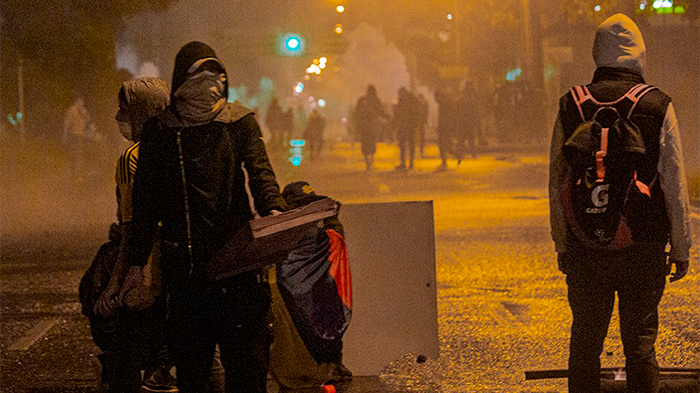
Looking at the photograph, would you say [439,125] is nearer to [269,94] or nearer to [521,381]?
[521,381]

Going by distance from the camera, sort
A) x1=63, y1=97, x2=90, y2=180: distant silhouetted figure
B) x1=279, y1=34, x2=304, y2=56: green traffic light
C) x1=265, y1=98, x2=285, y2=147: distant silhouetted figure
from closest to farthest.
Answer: x1=63, y1=97, x2=90, y2=180: distant silhouetted figure
x1=279, y1=34, x2=304, y2=56: green traffic light
x1=265, y1=98, x2=285, y2=147: distant silhouetted figure

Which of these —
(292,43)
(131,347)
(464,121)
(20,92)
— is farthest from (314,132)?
(131,347)

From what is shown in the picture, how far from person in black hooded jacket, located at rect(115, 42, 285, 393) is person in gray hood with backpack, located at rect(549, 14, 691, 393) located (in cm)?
129

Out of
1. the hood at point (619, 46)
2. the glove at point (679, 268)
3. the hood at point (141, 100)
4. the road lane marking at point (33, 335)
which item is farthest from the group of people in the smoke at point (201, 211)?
the road lane marking at point (33, 335)

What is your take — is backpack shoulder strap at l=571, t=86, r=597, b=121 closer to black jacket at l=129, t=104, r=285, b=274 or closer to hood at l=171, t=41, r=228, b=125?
black jacket at l=129, t=104, r=285, b=274

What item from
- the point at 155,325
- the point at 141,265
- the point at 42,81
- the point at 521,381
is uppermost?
the point at 42,81

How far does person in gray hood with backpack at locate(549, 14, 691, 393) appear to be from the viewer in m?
4.38

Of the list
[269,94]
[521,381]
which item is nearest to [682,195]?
[521,381]

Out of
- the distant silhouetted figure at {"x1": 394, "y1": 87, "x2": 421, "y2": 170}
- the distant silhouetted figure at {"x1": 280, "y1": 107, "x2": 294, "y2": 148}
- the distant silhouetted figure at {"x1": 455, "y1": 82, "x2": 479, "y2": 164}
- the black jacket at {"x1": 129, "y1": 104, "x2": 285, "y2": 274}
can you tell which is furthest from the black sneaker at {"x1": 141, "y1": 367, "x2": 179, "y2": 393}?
the distant silhouetted figure at {"x1": 280, "y1": 107, "x2": 294, "y2": 148}

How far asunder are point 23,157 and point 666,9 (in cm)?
1660

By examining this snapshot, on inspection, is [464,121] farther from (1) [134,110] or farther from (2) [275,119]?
(1) [134,110]

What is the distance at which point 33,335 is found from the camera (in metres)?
7.84

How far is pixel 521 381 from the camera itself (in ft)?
19.5

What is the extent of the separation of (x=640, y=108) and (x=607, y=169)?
28 centimetres
